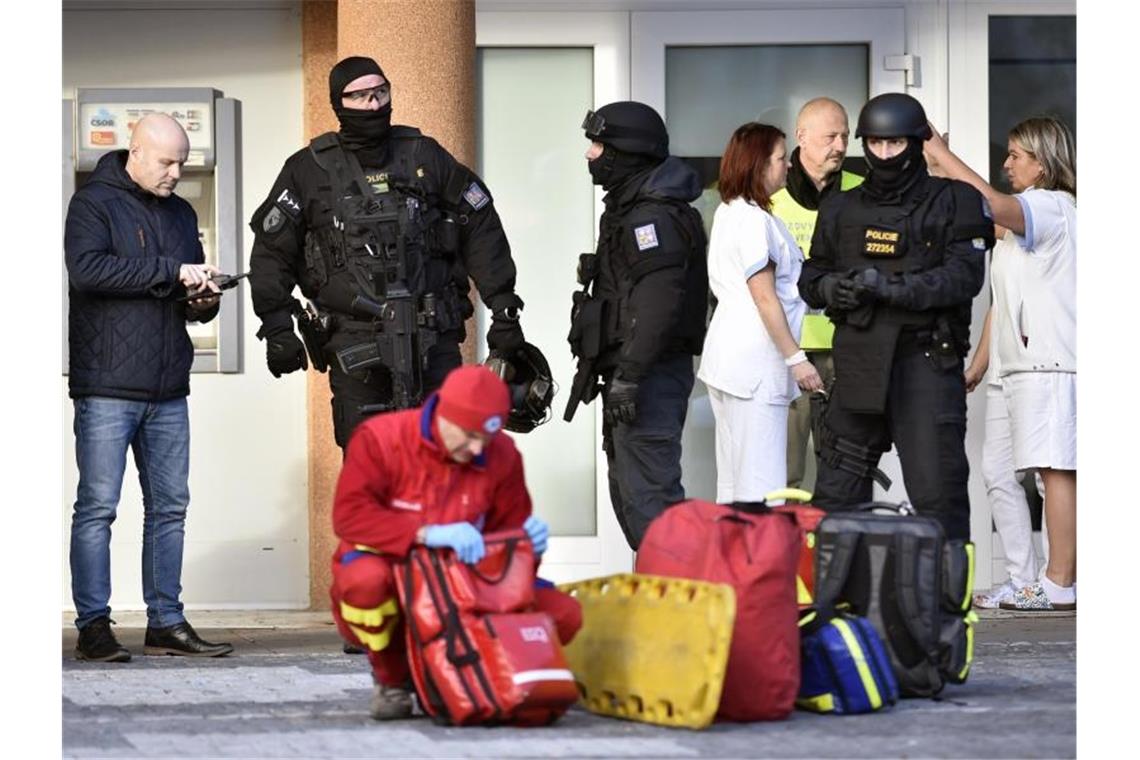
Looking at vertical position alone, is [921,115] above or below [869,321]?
above

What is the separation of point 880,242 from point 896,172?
25cm

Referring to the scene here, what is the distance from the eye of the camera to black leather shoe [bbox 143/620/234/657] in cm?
872

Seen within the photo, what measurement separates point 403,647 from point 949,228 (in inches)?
110

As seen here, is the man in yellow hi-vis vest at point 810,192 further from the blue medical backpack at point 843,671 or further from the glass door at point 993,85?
the blue medical backpack at point 843,671

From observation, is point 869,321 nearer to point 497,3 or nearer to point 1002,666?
point 1002,666

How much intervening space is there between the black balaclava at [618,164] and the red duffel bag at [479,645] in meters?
2.51

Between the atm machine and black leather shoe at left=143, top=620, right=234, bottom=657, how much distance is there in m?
2.26

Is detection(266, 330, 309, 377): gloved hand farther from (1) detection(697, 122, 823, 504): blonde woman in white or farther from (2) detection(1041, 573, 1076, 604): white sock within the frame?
(2) detection(1041, 573, 1076, 604): white sock

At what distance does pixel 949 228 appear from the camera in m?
8.34

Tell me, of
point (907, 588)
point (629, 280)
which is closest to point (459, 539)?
point (907, 588)

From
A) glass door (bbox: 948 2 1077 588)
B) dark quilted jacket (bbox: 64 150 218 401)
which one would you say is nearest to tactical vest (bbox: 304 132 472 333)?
dark quilted jacket (bbox: 64 150 218 401)
